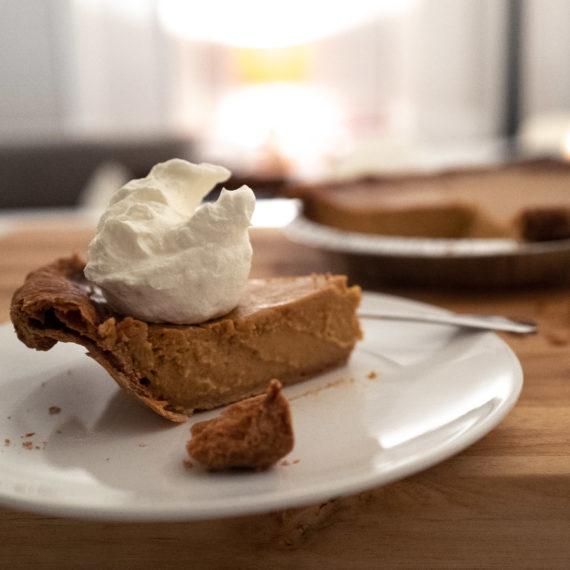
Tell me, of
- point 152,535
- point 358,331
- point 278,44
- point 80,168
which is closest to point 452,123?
point 278,44

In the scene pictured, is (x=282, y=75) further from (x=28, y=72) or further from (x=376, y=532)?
(x=376, y=532)

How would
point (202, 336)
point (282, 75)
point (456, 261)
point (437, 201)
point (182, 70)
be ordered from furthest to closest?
point (282, 75) → point (182, 70) → point (437, 201) → point (456, 261) → point (202, 336)

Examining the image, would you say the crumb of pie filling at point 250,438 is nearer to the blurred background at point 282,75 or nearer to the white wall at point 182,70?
the blurred background at point 282,75

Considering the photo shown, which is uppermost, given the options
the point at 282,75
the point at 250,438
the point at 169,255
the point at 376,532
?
the point at 282,75

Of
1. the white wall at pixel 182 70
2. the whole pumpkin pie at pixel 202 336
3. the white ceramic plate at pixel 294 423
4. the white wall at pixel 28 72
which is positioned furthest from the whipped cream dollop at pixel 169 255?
the white wall at pixel 28 72

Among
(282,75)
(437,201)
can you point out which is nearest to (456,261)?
(437,201)

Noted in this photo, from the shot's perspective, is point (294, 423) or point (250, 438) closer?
point (250, 438)

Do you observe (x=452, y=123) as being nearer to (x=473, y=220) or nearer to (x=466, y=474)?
(x=473, y=220)
